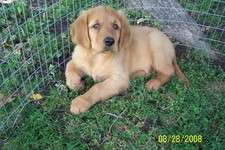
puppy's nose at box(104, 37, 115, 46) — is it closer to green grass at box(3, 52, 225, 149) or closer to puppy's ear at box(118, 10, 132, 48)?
puppy's ear at box(118, 10, 132, 48)

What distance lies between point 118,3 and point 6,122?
2552mm

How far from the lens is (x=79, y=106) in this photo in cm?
289

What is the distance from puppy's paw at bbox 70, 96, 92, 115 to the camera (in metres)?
2.89

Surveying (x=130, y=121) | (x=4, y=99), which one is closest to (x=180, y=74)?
(x=130, y=121)

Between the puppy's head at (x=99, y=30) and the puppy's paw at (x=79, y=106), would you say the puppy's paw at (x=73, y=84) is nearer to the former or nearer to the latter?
the puppy's paw at (x=79, y=106)

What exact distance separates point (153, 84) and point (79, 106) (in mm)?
902

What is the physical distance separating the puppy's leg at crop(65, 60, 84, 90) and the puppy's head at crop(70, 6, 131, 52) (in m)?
0.38

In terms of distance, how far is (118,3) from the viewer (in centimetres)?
446

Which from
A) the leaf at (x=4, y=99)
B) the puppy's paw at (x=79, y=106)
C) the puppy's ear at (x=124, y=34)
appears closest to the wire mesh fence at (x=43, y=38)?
the leaf at (x=4, y=99)

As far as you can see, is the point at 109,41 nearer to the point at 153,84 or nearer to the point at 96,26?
the point at 96,26

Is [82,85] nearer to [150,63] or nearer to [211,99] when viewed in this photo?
[150,63]

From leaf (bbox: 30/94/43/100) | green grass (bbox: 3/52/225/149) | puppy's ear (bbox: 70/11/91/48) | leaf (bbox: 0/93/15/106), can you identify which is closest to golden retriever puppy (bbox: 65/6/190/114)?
puppy's ear (bbox: 70/11/91/48)

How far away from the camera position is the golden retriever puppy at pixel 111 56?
2.94 meters
